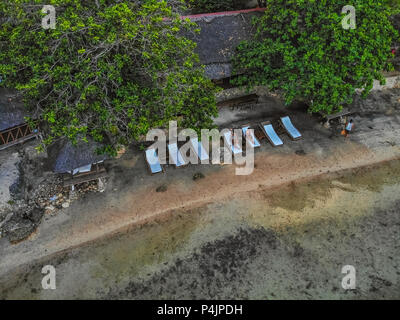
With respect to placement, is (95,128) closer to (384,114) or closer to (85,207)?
(85,207)

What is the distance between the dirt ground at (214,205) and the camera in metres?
9.51

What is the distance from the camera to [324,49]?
12.5 meters

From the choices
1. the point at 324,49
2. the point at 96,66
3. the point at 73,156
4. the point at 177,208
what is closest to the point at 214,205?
the point at 177,208

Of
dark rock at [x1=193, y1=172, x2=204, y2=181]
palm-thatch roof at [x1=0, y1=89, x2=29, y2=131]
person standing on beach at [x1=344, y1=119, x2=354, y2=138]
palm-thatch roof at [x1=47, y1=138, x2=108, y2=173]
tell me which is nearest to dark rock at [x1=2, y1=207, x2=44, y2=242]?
palm-thatch roof at [x1=47, y1=138, x2=108, y2=173]

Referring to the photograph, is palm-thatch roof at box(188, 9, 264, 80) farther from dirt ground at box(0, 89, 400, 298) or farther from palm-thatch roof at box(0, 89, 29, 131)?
palm-thatch roof at box(0, 89, 29, 131)

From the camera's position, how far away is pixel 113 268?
9453 millimetres

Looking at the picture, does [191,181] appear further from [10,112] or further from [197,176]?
[10,112]

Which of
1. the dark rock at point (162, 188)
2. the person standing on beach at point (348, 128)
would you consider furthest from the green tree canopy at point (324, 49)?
the dark rock at point (162, 188)

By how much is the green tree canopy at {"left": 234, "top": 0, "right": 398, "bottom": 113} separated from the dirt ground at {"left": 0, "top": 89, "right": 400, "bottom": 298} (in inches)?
91.2

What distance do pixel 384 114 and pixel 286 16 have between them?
7.21 m

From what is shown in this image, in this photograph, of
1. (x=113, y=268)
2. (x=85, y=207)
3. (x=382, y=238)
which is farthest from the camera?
(x=85, y=207)

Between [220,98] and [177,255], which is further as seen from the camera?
[220,98]

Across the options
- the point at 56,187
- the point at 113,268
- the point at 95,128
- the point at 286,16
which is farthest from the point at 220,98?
the point at 113,268

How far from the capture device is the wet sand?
893cm
